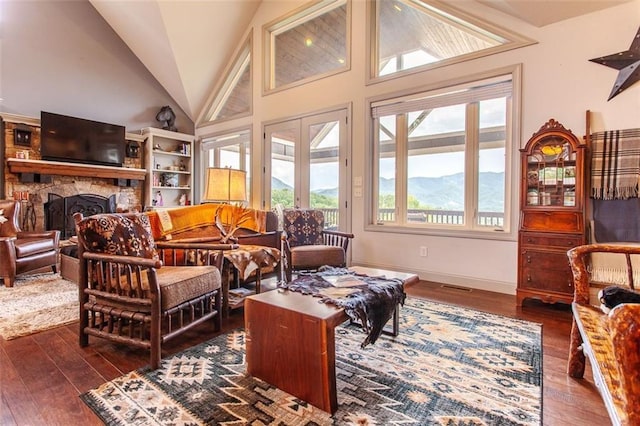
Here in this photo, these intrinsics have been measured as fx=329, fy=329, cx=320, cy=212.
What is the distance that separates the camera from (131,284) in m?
1.95

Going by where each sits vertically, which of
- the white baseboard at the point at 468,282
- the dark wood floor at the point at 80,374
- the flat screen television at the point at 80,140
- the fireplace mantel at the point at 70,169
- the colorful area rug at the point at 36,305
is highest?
the flat screen television at the point at 80,140

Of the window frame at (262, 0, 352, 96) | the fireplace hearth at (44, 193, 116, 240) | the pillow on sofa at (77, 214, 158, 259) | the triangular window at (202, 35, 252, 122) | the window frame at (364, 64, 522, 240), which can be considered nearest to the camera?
the pillow on sofa at (77, 214, 158, 259)

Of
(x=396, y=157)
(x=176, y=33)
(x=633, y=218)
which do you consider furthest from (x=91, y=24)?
(x=633, y=218)

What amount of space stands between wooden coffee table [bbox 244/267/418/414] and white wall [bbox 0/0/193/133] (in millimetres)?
5568

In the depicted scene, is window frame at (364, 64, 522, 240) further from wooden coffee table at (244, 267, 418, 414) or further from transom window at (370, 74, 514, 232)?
wooden coffee table at (244, 267, 418, 414)

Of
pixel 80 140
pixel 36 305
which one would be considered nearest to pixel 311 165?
pixel 36 305

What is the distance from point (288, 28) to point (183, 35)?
1655 mm

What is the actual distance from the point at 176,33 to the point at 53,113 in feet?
7.40

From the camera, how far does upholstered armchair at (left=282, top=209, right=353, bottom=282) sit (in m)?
3.53

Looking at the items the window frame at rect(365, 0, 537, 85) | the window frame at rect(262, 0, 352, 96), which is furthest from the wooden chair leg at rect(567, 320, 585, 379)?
the window frame at rect(262, 0, 352, 96)

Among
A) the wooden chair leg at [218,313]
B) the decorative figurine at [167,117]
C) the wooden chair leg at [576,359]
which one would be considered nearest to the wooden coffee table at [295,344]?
the wooden chair leg at [218,313]

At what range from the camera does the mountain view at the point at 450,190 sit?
3.59 m

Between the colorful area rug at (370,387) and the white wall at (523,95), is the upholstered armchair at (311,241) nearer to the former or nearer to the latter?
the white wall at (523,95)

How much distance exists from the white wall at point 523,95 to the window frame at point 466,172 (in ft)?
0.19
